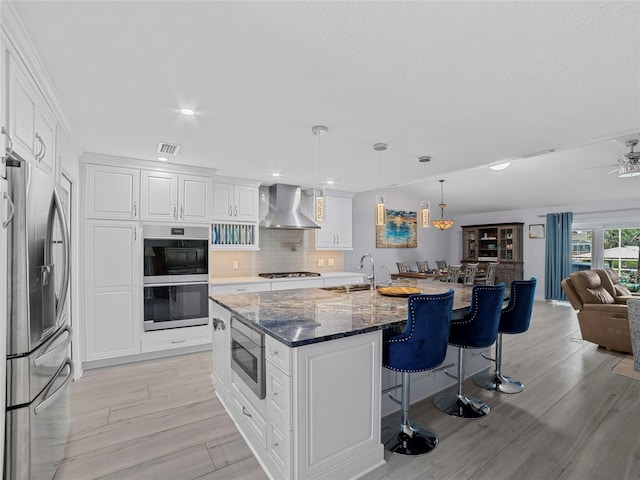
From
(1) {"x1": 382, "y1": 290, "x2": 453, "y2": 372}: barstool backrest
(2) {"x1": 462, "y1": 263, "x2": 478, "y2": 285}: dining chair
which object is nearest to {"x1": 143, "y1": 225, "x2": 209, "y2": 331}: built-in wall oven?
(1) {"x1": 382, "y1": 290, "x2": 453, "y2": 372}: barstool backrest

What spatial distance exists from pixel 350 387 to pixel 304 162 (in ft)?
9.39

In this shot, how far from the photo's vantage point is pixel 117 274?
372cm

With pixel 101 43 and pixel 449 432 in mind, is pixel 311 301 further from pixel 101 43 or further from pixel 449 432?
pixel 101 43

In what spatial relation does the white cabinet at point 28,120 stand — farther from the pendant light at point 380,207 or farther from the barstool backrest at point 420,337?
the pendant light at point 380,207

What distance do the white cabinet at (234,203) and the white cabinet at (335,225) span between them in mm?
1321

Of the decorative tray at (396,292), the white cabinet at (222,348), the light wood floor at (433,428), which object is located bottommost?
the light wood floor at (433,428)

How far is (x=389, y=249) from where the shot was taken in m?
8.13

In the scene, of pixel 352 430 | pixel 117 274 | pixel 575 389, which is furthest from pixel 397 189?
pixel 352 430

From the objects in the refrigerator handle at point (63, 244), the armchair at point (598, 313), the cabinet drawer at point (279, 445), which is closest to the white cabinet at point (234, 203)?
the refrigerator handle at point (63, 244)

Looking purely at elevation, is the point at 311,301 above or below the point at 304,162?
below

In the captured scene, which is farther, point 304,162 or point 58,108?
point 304,162

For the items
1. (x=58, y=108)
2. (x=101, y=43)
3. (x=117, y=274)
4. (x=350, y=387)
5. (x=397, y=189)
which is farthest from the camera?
(x=397, y=189)

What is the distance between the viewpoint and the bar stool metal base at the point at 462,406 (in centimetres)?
258

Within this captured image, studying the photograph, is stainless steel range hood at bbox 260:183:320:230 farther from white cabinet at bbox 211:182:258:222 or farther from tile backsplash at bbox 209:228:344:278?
tile backsplash at bbox 209:228:344:278
